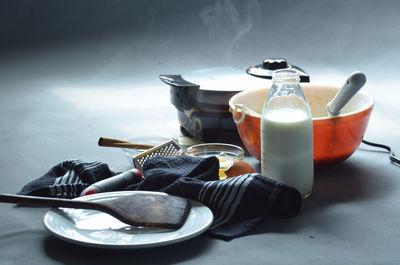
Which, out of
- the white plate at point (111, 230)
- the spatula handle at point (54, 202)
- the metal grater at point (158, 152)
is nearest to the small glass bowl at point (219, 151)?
the metal grater at point (158, 152)

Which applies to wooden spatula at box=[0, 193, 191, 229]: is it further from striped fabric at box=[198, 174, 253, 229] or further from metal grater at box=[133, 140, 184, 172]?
metal grater at box=[133, 140, 184, 172]

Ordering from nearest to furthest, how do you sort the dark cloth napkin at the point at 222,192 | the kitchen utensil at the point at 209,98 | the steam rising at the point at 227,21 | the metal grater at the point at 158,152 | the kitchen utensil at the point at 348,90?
the dark cloth napkin at the point at 222,192
the kitchen utensil at the point at 348,90
the metal grater at the point at 158,152
the kitchen utensil at the point at 209,98
the steam rising at the point at 227,21

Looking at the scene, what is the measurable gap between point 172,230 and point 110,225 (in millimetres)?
104

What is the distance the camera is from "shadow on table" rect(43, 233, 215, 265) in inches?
38.3

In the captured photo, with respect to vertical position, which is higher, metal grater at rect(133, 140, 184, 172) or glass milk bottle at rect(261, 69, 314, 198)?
glass milk bottle at rect(261, 69, 314, 198)

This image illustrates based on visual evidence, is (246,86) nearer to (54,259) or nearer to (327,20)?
(54,259)

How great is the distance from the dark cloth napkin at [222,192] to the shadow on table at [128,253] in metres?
0.05

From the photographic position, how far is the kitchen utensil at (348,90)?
3.96 ft

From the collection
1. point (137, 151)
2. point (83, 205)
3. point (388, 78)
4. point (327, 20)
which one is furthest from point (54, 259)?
point (327, 20)

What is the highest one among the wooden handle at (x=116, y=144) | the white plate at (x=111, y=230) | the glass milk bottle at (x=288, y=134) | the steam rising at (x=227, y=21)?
the steam rising at (x=227, y=21)

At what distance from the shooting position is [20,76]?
7.82ft

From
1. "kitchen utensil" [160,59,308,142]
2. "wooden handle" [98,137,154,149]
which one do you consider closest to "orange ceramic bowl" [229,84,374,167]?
"kitchen utensil" [160,59,308,142]

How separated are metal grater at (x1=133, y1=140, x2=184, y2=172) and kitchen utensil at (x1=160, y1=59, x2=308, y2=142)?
16 centimetres

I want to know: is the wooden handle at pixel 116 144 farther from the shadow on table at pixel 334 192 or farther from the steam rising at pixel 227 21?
the steam rising at pixel 227 21
